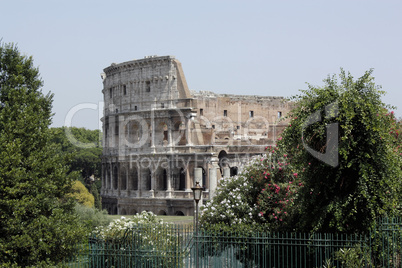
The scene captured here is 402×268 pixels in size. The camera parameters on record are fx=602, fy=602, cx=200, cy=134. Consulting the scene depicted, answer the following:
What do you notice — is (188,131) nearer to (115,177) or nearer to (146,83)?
Result: (146,83)

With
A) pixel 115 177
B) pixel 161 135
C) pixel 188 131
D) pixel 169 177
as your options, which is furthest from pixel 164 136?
pixel 115 177

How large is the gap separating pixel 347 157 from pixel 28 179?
8.00 metres

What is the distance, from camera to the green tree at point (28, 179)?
14570 mm

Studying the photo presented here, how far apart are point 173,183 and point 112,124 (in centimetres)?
962

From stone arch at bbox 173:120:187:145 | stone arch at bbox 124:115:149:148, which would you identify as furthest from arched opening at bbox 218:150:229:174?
stone arch at bbox 124:115:149:148

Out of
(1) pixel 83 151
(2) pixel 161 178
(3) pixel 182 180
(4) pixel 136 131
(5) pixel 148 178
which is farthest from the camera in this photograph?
(1) pixel 83 151

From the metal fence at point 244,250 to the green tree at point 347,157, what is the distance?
0.50 m

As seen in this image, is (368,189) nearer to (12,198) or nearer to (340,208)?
(340,208)

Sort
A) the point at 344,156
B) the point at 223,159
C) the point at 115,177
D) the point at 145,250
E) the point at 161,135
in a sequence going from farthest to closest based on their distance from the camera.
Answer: the point at 115,177 → the point at 161,135 → the point at 223,159 → the point at 145,250 → the point at 344,156

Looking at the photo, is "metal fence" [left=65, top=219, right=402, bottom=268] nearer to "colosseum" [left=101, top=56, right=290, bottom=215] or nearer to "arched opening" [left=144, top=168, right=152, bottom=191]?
"colosseum" [left=101, top=56, right=290, bottom=215]

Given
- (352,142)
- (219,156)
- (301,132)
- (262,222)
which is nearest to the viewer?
(352,142)

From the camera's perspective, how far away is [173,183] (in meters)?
53.6

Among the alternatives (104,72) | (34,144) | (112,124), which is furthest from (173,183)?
(34,144)

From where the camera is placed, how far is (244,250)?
50.1 ft
